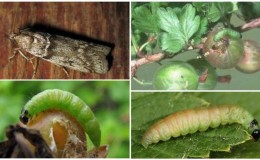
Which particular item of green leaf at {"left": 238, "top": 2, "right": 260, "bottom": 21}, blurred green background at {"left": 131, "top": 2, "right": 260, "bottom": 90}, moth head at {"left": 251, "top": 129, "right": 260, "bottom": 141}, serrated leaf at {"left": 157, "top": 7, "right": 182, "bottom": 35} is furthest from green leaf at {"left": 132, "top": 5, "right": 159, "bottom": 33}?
moth head at {"left": 251, "top": 129, "right": 260, "bottom": 141}

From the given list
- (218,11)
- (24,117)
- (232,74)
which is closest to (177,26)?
(218,11)

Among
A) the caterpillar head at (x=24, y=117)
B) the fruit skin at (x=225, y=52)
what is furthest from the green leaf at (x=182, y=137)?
the caterpillar head at (x=24, y=117)

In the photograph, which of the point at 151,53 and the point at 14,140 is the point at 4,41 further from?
the point at 151,53

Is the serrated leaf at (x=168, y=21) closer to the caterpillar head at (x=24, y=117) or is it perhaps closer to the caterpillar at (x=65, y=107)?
the caterpillar at (x=65, y=107)

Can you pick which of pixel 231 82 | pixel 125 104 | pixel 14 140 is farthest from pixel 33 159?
pixel 231 82

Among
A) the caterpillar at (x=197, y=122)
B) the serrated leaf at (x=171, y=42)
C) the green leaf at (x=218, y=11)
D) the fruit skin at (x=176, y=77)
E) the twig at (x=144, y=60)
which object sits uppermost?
the green leaf at (x=218, y=11)

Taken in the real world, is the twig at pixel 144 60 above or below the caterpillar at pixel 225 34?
below
